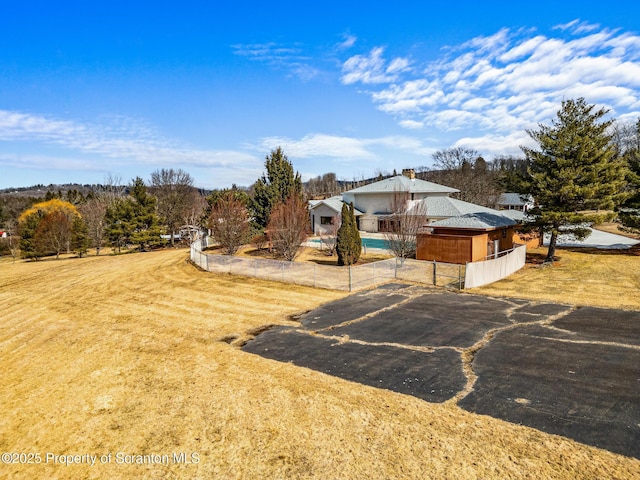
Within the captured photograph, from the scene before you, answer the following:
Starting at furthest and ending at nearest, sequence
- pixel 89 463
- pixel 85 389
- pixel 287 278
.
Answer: pixel 287 278, pixel 85 389, pixel 89 463

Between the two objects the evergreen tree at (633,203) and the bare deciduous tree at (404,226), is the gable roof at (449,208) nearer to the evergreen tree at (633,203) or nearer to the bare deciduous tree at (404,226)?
the bare deciduous tree at (404,226)

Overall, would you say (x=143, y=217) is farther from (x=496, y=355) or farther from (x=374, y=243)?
(x=496, y=355)

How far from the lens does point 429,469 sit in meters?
5.61

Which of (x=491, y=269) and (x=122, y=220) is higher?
(x=122, y=220)

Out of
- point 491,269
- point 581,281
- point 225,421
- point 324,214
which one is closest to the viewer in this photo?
point 225,421

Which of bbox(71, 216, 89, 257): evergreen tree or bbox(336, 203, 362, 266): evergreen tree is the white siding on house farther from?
bbox(71, 216, 89, 257): evergreen tree

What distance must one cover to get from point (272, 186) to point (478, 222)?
19810mm

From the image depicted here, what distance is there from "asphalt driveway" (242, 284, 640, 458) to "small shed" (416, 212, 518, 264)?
7.77 meters

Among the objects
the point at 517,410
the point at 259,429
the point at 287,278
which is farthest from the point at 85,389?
the point at 287,278

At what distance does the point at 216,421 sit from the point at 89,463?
83.2 inches

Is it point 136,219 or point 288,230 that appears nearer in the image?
point 288,230

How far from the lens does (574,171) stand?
2300 cm

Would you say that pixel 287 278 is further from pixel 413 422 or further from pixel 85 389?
pixel 413 422

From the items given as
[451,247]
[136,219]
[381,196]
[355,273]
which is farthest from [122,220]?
[451,247]
